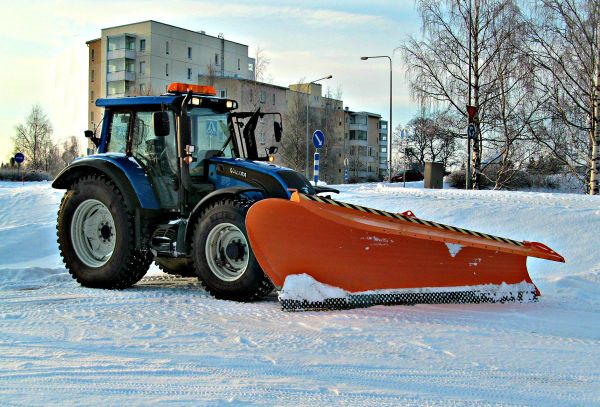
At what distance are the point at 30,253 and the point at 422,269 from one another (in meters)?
7.10

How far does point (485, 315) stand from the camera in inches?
241

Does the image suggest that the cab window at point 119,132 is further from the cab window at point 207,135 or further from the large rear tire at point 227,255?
the large rear tire at point 227,255

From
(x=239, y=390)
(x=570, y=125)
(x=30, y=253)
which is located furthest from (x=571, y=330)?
(x=570, y=125)

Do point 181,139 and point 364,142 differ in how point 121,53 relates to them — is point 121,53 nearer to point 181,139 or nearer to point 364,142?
point 364,142

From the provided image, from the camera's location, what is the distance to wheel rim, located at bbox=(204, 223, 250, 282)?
673 centimetres

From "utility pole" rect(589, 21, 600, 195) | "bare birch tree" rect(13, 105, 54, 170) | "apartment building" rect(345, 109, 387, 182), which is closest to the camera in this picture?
"utility pole" rect(589, 21, 600, 195)

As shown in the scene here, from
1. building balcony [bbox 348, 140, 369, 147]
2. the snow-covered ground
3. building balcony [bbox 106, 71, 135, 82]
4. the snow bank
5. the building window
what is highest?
building balcony [bbox 106, 71, 135, 82]

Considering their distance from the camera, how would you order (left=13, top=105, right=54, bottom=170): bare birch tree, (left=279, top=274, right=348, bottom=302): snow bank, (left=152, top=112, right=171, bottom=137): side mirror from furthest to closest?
(left=13, top=105, right=54, bottom=170): bare birch tree < (left=152, top=112, right=171, bottom=137): side mirror < (left=279, top=274, right=348, bottom=302): snow bank

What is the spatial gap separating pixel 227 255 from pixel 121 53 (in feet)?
215

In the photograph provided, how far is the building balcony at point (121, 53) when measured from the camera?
222 feet

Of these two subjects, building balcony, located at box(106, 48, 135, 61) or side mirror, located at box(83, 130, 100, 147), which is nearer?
side mirror, located at box(83, 130, 100, 147)

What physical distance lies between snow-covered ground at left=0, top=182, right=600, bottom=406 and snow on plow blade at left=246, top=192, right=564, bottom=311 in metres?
0.15

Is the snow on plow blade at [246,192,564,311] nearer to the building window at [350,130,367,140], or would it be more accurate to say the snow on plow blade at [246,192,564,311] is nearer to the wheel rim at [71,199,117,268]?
the wheel rim at [71,199,117,268]

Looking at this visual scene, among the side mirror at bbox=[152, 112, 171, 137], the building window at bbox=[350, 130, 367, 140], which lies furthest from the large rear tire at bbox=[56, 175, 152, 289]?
the building window at bbox=[350, 130, 367, 140]
